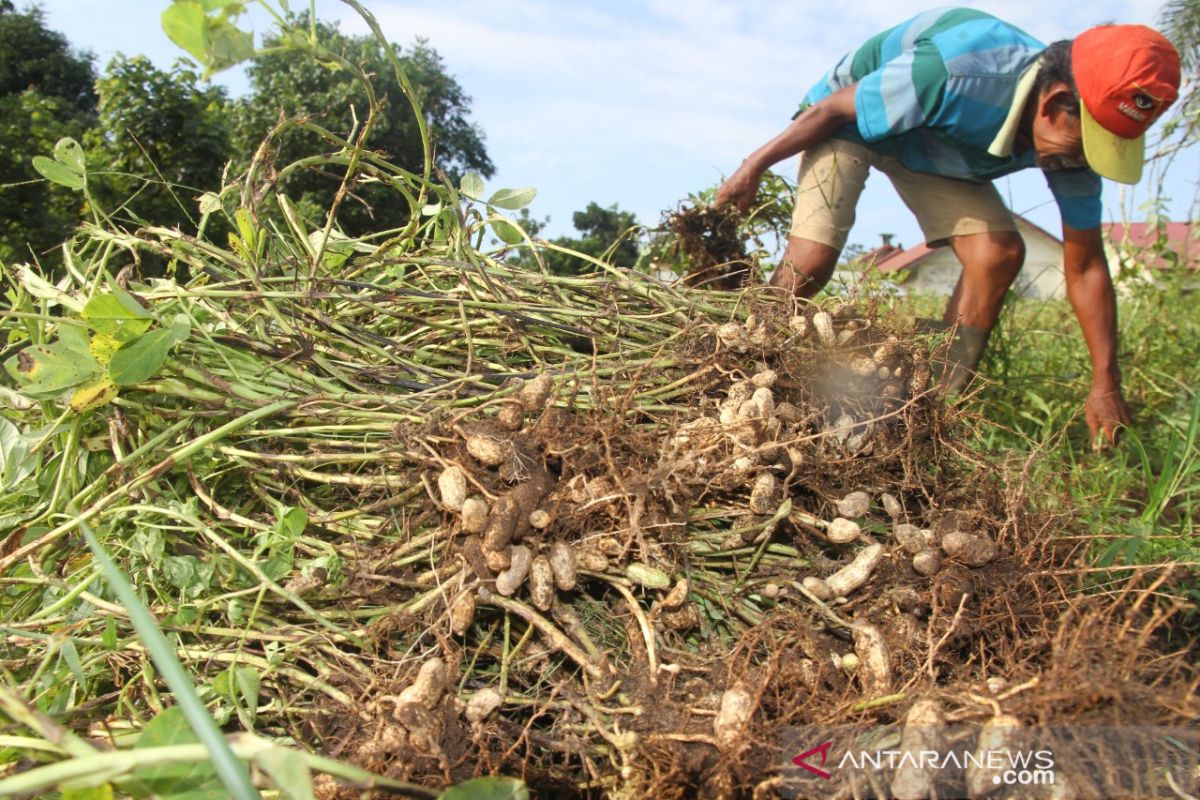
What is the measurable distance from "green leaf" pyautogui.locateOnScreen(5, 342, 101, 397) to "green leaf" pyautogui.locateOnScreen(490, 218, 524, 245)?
0.89 m

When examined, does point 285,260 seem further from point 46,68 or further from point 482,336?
point 46,68

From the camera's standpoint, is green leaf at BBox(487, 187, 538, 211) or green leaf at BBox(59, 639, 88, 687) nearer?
green leaf at BBox(59, 639, 88, 687)

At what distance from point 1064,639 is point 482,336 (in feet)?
3.83

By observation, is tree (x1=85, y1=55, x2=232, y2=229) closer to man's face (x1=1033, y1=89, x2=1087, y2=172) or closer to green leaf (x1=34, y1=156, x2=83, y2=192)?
green leaf (x1=34, y1=156, x2=83, y2=192)

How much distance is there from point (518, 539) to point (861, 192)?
2344 mm

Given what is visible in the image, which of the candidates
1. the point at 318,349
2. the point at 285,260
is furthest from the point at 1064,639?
the point at 285,260

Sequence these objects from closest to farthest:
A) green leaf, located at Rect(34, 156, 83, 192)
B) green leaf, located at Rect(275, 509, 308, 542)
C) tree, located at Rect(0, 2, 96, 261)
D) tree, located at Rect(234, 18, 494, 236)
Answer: green leaf, located at Rect(275, 509, 308, 542), green leaf, located at Rect(34, 156, 83, 192), tree, located at Rect(0, 2, 96, 261), tree, located at Rect(234, 18, 494, 236)

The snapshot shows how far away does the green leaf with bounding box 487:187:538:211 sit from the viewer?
1912 millimetres

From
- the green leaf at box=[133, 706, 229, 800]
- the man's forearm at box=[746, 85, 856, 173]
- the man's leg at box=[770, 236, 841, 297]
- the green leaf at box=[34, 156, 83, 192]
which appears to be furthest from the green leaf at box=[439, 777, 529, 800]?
the man's forearm at box=[746, 85, 856, 173]

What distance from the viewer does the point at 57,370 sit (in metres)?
1.36

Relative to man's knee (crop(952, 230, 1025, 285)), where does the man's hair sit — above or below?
above

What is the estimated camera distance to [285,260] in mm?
1850

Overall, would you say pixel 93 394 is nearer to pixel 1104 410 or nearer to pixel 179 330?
pixel 179 330

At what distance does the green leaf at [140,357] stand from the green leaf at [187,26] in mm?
479
